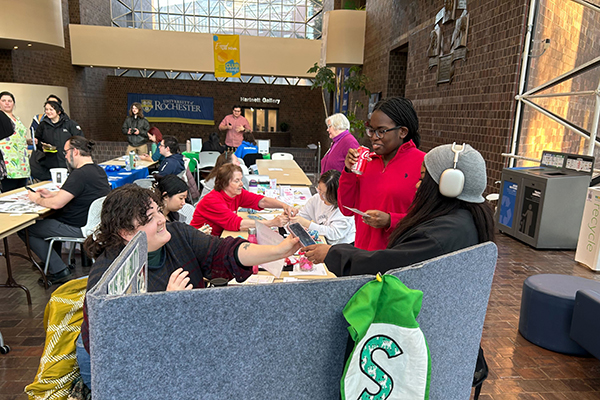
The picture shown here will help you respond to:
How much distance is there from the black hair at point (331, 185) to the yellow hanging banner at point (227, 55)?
39.7 feet

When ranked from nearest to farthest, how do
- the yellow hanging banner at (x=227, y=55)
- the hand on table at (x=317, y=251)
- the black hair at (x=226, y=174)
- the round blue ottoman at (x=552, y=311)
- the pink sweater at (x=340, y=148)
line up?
the hand on table at (x=317, y=251)
the round blue ottoman at (x=552, y=311)
the black hair at (x=226, y=174)
the pink sweater at (x=340, y=148)
the yellow hanging banner at (x=227, y=55)

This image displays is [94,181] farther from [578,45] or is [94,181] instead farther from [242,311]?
[578,45]

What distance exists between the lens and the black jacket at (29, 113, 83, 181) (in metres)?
6.66

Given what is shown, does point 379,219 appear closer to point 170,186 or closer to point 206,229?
point 206,229

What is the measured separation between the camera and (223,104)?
1830cm

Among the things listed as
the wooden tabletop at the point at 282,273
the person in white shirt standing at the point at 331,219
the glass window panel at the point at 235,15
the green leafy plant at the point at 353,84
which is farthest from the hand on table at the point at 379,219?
the glass window panel at the point at 235,15

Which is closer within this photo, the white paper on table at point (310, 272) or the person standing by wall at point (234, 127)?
the white paper on table at point (310, 272)

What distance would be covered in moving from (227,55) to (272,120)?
453cm

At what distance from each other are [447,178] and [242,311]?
97 centimetres

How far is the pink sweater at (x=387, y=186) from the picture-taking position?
2.39 meters

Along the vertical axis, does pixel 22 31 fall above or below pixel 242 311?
above

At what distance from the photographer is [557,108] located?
6559 millimetres

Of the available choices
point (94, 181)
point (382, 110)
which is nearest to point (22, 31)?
point (94, 181)

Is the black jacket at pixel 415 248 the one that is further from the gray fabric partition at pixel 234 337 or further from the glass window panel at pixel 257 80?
the glass window panel at pixel 257 80
